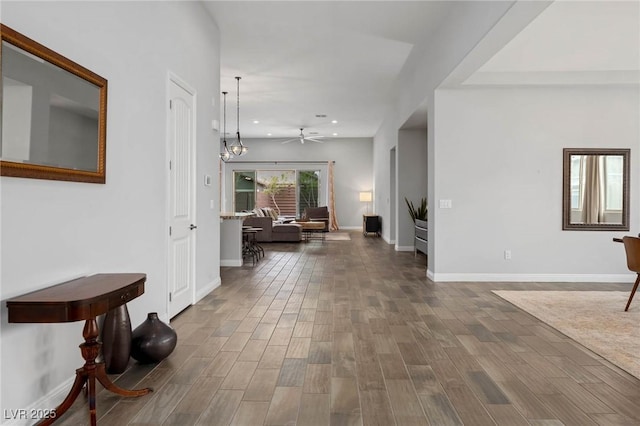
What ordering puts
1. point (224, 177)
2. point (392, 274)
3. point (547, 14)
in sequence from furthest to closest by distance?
point (224, 177) < point (392, 274) < point (547, 14)

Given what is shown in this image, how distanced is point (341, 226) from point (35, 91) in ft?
43.6

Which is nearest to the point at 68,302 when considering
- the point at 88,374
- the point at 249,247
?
the point at 88,374

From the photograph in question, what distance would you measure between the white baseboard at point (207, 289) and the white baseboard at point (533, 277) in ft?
9.51

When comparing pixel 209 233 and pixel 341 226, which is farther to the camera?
pixel 341 226

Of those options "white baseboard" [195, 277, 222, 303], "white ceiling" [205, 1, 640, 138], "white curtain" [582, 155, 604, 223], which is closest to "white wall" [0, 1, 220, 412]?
"white baseboard" [195, 277, 222, 303]

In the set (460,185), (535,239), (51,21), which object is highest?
(51,21)

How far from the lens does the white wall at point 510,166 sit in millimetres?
5699

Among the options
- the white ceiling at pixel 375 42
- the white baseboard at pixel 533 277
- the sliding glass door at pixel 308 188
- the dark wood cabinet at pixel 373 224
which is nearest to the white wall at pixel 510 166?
the white baseboard at pixel 533 277

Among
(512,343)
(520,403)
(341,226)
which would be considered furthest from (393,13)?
(341,226)

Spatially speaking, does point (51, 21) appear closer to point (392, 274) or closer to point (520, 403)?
point (520, 403)

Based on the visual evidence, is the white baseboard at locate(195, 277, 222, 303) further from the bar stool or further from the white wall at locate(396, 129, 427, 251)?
the white wall at locate(396, 129, 427, 251)

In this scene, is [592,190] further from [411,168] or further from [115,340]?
[115,340]

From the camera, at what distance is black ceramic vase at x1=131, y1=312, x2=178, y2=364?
275cm

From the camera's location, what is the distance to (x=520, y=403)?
2287mm
